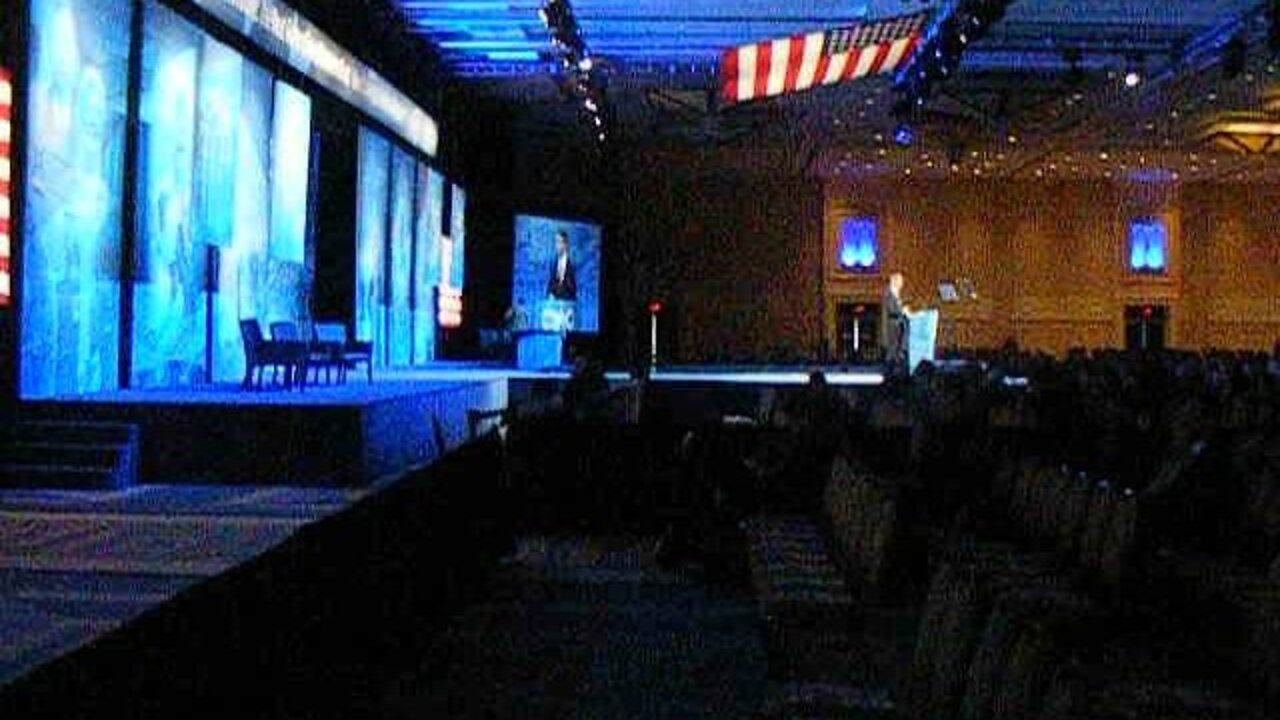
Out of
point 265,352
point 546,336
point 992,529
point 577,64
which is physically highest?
point 577,64

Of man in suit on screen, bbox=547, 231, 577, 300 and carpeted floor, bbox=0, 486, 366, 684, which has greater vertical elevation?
man in suit on screen, bbox=547, 231, 577, 300

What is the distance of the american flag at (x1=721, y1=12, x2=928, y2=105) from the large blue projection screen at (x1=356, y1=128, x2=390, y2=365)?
14.3ft

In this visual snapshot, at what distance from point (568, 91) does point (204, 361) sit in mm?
9947

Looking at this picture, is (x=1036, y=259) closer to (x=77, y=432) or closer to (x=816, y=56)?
(x=816, y=56)

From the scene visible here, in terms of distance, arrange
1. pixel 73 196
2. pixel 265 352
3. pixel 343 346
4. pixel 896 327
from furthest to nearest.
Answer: pixel 896 327
pixel 343 346
pixel 265 352
pixel 73 196

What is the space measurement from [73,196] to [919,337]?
45.1ft

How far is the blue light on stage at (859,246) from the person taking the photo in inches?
1334

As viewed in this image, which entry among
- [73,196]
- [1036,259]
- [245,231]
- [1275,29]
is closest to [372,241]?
[245,231]

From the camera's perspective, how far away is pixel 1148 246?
111ft

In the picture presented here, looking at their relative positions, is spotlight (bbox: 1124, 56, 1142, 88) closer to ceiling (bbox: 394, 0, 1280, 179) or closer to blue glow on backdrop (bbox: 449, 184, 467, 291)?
ceiling (bbox: 394, 0, 1280, 179)

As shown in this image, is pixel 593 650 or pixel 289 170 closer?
pixel 593 650

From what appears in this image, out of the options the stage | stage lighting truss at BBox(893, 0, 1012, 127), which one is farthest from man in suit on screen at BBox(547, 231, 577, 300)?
the stage

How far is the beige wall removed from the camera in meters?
33.9

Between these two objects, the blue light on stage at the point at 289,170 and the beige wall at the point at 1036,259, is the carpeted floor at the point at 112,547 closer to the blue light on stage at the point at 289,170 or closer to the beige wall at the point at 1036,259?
the blue light on stage at the point at 289,170
